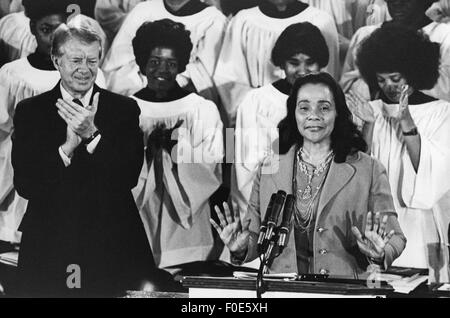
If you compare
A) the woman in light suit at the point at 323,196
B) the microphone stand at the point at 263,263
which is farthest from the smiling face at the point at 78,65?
the microphone stand at the point at 263,263

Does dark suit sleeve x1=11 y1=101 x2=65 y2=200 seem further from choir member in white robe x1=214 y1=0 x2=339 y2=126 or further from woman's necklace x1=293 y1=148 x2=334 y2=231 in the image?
woman's necklace x1=293 y1=148 x2=334 y2=231

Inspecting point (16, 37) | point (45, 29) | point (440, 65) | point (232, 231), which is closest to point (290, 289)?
point (232, 231)

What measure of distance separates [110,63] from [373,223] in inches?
72.3

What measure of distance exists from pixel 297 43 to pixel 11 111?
1823mm

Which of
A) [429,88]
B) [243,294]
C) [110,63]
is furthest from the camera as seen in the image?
[110,63]

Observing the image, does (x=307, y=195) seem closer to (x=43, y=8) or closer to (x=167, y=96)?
(x=167, y=96)

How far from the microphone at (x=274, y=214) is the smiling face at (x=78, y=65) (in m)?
1.35

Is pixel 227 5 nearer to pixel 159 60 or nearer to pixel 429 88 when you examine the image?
pixel 159 60

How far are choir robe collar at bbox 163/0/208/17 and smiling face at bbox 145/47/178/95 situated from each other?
23 centimetres

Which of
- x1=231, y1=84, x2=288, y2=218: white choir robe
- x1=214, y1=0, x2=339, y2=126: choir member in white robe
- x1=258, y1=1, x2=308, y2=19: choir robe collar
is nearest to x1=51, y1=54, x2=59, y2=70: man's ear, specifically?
x1=214, y1=0, x2=339, y2=126: choir member in white robe

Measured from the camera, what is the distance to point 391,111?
→ 4109 mm

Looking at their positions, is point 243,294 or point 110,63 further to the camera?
point 110,63

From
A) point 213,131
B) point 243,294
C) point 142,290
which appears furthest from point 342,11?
point 142,290

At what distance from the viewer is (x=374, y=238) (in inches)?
157
